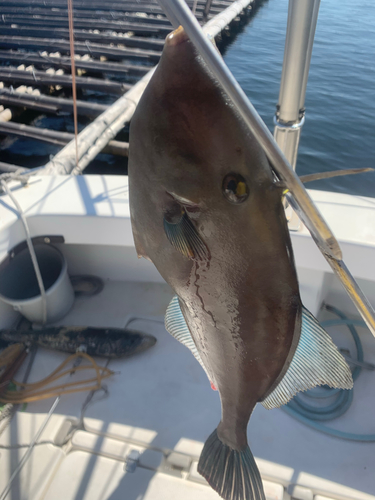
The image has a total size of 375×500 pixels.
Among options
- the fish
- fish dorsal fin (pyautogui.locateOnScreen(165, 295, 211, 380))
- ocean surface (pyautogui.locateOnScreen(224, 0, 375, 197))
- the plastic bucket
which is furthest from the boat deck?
ocean surface (pyautogui.locateOnScreen(224, 0, 375, 197))

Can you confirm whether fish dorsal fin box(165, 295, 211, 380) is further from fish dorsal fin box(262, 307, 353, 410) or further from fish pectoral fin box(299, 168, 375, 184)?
fish pectoral fin box(299, 168, 375, 184)

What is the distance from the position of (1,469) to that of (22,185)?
2.22 m

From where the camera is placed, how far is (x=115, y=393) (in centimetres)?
287

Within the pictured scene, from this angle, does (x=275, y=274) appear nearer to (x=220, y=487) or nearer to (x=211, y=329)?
(x=211, y=329)

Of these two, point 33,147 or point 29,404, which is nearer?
point 29,404

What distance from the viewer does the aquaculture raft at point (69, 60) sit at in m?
7.47

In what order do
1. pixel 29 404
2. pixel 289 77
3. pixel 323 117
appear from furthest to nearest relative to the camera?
pixel 323 117 → pixel 29 404 → pixel 289 77

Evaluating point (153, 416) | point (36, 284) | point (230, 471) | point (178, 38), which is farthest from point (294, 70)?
point (36, 284)

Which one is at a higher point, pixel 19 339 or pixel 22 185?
pixel 22 185

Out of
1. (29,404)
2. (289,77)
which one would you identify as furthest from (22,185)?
(289,77)

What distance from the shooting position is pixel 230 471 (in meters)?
1.66

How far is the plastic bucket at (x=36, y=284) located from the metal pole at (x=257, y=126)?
9.13ft

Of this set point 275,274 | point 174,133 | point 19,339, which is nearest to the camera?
point 174,133

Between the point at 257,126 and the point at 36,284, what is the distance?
3.37 m
